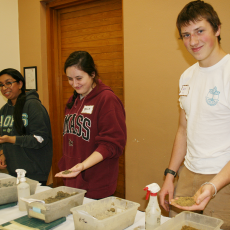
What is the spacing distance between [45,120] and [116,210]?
1187 millimetres

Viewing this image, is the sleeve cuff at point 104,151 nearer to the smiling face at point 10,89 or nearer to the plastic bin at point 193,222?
the plastic bin at point 193,222

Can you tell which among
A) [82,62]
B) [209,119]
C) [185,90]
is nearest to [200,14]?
[185,90]

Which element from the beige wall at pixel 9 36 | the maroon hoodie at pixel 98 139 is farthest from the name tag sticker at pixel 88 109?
the beige wall at pixel 9 36

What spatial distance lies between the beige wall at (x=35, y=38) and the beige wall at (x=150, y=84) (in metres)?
1.35

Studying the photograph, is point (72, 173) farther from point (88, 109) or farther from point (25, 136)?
point (25, 136)

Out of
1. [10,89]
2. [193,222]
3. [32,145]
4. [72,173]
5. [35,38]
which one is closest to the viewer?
Result: [193,222]

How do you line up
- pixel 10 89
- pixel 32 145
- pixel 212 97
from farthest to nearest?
pixel 10 89 < pixel 32 145 < pixel 212 97

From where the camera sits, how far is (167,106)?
2.60 m

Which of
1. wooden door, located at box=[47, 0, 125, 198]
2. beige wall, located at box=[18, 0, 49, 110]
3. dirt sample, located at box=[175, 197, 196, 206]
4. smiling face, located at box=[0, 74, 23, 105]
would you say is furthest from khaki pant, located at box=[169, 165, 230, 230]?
beige wall, located at box=[18, 0, 49, 110]

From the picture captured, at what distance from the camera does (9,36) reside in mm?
3656

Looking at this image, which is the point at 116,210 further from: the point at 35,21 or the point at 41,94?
the point at 35,21

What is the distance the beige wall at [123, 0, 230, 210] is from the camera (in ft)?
8.29

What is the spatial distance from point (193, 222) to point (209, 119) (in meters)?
0.48

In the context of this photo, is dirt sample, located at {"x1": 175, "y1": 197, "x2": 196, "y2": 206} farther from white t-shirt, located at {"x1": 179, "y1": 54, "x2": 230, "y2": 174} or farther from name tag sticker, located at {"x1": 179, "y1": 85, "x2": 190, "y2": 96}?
name tag sticker, located at {"x1": 179, "y1": 85, "x2": 190, "y2": 96}
